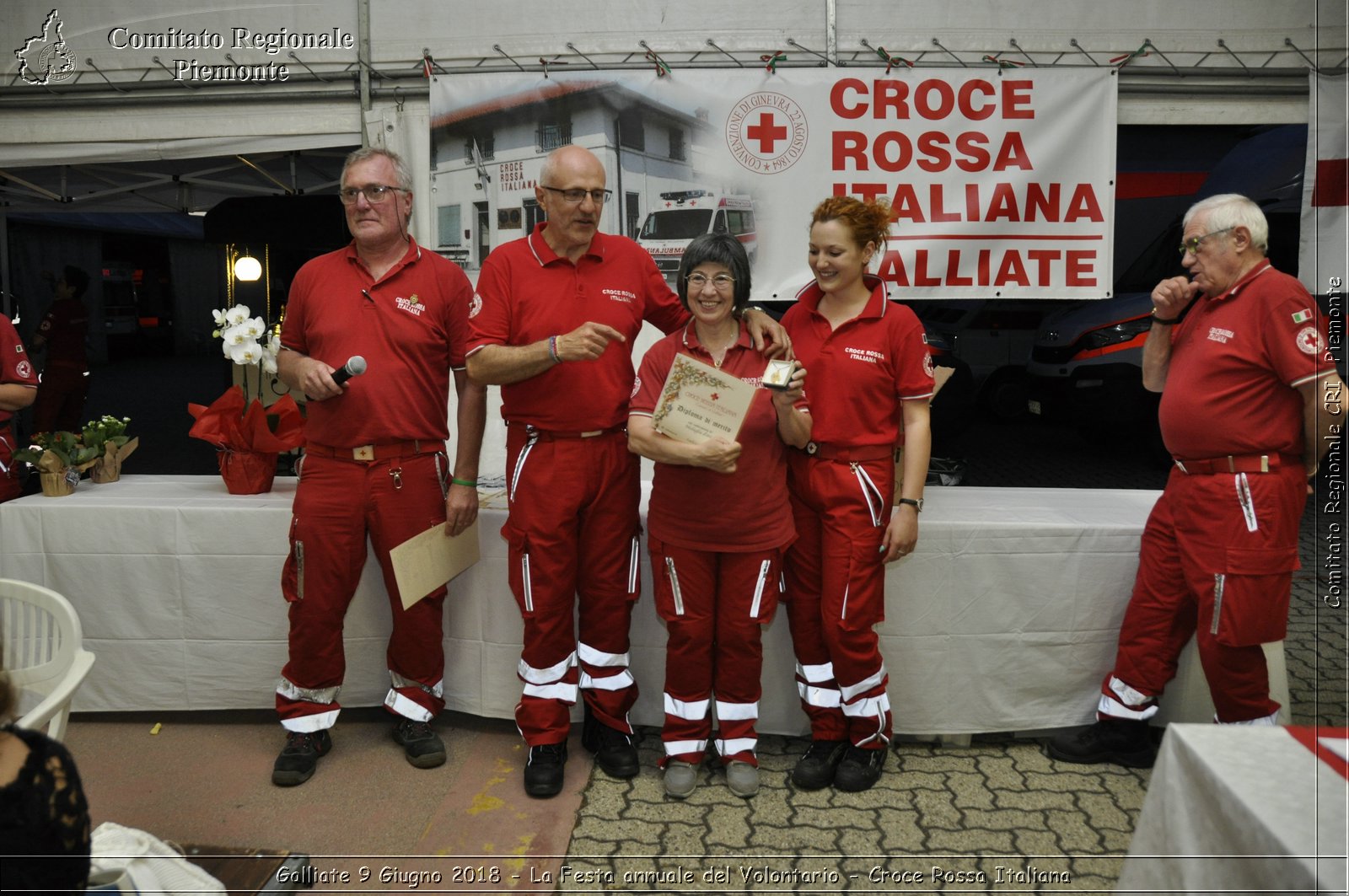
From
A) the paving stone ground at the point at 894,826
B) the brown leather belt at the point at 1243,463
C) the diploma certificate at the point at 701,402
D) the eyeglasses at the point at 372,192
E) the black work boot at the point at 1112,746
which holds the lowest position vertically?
the paving stone ground at the point at 894,826

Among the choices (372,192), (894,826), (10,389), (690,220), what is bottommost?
(894,826)

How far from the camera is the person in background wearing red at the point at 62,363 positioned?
8586mm

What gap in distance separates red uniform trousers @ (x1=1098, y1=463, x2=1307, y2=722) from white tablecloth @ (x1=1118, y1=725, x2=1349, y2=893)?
1.34m

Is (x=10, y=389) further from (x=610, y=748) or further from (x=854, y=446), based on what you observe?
(x=854, y=446)

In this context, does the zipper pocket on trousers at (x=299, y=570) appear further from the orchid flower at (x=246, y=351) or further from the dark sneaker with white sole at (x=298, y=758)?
the orchid flower at (x=246, y=351)

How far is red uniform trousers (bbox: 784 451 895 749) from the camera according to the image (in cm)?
294

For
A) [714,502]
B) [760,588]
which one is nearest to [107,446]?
[714,502]

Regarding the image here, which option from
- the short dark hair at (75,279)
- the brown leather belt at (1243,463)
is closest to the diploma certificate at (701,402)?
the brown leather belt at (1243,463)

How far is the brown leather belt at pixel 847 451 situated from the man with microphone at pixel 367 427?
109 cm

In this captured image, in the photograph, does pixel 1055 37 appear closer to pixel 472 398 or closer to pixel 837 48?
pixel 837 48

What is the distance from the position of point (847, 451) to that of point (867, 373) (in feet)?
0.78

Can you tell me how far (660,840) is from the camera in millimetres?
2812

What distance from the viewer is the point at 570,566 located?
3.05 m

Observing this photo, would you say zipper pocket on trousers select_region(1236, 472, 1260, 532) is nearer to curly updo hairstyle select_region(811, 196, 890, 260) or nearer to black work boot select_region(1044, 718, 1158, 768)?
black work boot select_region(1044, 718, 1158, 768)
